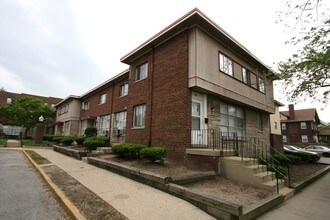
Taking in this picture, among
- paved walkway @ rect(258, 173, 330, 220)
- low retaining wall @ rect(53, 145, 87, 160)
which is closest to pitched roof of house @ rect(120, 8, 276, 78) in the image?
low retaining wall @ rect(53, 145, 87, 160)

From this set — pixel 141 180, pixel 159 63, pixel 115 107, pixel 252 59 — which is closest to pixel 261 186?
pixel 141 180

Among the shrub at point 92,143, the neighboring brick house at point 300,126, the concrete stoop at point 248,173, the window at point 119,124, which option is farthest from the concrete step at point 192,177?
the neighboring brick house at point 300,126

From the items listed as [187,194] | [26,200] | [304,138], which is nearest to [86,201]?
[26,200]

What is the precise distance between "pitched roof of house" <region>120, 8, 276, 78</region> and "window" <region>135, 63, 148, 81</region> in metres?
0.78

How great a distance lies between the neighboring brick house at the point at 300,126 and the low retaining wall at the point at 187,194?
4581 centimetres

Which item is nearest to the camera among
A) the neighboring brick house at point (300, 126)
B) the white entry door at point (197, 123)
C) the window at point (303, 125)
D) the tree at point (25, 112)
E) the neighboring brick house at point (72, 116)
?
the white entry door at point (197, 123)

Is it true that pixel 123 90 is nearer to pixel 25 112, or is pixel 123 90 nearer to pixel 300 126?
pixel 25 112

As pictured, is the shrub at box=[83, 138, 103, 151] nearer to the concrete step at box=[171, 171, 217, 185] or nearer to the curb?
the curb

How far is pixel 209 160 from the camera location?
7.74m

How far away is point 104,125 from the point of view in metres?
19.5

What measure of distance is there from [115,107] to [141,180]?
38.5 ft

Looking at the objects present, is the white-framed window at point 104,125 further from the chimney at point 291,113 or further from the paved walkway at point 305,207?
the chimney at point 291,113

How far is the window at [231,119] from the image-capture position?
36.7ft

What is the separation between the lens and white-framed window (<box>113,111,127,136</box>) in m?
16.2
